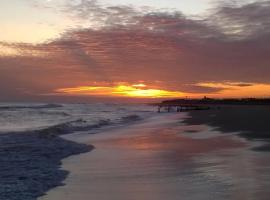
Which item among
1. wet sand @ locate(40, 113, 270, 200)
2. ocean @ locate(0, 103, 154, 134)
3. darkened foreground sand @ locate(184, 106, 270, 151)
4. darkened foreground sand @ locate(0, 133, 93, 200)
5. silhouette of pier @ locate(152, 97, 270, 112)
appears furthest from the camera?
silhouette of pier @ locate(152, 97, 270, 112)

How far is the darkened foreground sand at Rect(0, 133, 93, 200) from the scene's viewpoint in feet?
37.3

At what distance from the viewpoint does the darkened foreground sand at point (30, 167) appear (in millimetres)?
11359

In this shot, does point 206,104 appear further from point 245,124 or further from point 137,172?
point 137,172

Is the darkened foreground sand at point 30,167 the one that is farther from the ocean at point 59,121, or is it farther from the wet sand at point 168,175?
the ocean at point 59,121

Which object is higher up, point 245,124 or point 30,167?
point 245,124

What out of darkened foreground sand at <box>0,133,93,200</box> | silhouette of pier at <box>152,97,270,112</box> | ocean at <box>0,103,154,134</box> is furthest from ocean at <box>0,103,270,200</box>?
silhouette of pier at <box>152,97,270,112</box>

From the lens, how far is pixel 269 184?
409 inches

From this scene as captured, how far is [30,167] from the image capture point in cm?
1500

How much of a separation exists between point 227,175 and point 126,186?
286 cm

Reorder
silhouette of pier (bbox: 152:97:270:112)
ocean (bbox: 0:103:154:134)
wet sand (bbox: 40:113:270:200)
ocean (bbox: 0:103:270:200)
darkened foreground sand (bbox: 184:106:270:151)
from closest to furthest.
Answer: wet sand (bbox: 40:113:270:200), ocean (bbox: 0:103:270:200), darkened foreground sand (bbox: 184:106:270:151), ocean (bbox: 0:103:154:134), silhouette of pier (bbox: 152:97:270:112)

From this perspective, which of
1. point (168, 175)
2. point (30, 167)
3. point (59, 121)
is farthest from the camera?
point (59, 121)

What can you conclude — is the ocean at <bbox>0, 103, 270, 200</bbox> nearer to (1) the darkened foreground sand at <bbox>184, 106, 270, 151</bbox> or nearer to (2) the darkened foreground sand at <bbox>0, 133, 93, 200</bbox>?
(2) the darkened foreground sand at <bbox>0, 133, 93, 200</bbox>

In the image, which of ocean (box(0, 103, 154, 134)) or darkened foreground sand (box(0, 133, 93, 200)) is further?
ocean (box(0, 103, 154, 134))

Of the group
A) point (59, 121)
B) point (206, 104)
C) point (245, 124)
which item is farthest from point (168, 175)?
point (206, 104)
